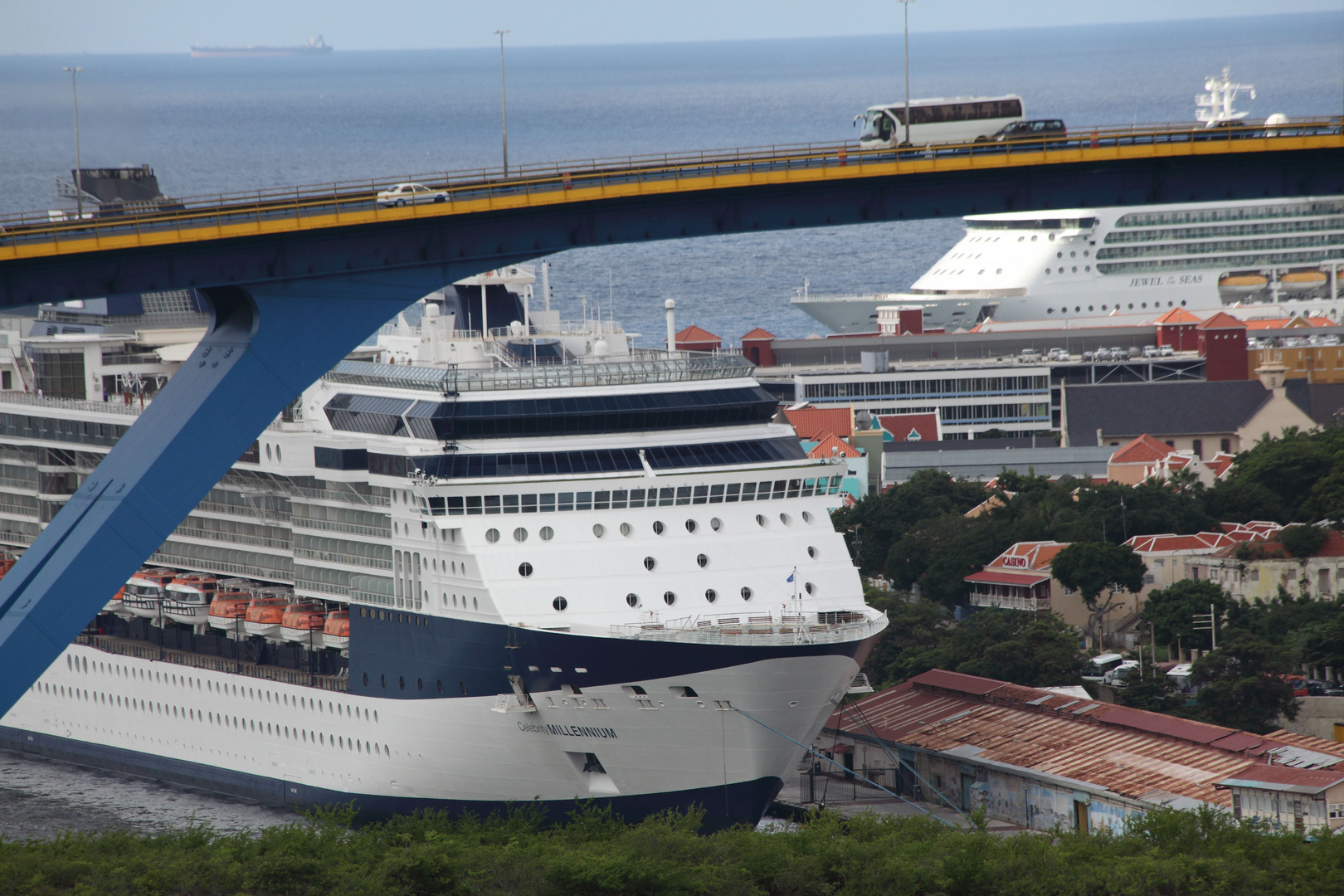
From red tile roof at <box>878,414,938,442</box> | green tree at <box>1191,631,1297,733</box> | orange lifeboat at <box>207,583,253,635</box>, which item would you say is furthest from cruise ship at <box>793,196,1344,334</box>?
orange lifeboat at <box>207,583,253,635</box>

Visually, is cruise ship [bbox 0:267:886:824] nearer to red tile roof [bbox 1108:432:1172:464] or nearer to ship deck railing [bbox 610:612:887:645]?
ship deck railing [bbox 610:612:887:645]

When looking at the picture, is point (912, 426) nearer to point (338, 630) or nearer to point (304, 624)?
point (304, 624)

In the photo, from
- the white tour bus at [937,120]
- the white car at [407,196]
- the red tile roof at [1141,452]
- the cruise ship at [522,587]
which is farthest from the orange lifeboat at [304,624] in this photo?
the red tile roof at [1141,452]

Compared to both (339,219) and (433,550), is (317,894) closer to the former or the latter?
(433,550)

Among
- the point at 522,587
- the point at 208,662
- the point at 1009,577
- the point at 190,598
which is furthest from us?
the point at 1009,577

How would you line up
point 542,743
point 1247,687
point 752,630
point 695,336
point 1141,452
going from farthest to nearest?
point 695,336 → point 1141,452 → point 1247,687 → point 542,743 → point 752,630

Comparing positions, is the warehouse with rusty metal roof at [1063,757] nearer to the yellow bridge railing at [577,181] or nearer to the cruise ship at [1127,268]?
the yellow bridge railing at [577,181]

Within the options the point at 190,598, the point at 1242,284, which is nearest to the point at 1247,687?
the point at 190,598
